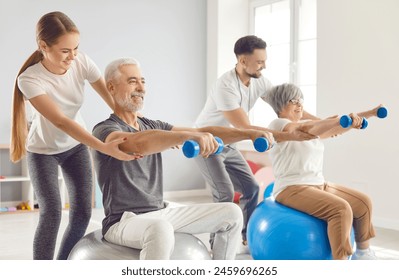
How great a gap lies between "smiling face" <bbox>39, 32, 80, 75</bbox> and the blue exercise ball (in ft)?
4.01

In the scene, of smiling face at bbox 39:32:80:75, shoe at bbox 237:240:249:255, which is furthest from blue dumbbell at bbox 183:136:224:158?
shoe at bbox 237:240:249:255

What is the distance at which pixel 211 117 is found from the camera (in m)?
3.34

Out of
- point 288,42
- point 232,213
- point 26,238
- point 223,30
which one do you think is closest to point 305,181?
point 232,213

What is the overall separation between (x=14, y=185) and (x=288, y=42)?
3081 millimetres

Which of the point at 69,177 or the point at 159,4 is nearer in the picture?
the point at 69,177

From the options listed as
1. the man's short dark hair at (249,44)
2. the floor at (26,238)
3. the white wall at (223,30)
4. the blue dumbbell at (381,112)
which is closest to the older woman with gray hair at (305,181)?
the blue dumbbell at (381,112)

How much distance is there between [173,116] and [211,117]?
284 centimetres

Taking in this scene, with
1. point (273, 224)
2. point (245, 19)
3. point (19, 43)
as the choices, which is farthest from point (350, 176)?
point (19, 43)

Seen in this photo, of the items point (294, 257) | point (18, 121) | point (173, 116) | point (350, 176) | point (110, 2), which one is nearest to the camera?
point (18, 121)

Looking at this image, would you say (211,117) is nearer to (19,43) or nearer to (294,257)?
(294,257)

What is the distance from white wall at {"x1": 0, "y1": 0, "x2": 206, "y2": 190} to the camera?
5277mm

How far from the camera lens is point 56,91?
8.08 ft

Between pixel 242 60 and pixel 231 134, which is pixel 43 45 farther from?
pixel 242 60

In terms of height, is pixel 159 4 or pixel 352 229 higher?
pixel 159 4
